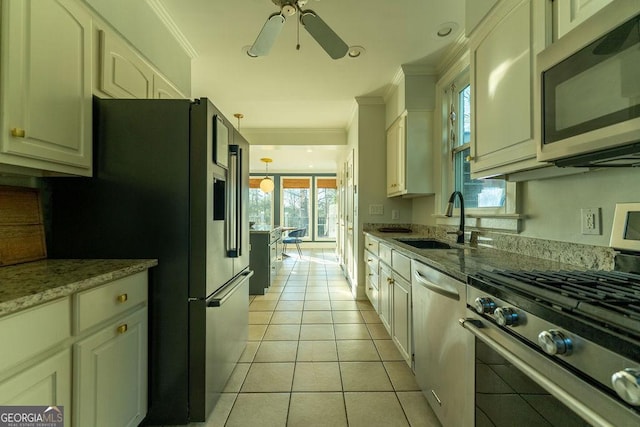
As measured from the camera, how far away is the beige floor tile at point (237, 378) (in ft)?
6.05

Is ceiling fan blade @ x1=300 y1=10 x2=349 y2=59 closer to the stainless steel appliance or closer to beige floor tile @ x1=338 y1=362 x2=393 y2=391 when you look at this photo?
the stainless steel appliance

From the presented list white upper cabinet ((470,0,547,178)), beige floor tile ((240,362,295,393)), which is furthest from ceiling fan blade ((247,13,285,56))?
beige floor tile ((240,362,295,393))

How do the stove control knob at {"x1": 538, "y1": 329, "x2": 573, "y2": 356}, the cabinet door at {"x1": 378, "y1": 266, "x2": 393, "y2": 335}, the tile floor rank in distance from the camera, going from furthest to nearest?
the cabinet door at {"x1": 378, "y1": 266, "x2": 393, "y2": 335}, the tile floor, the stove control knob at {"x1": 538, "y1": 329, "x2": 573, "y2": 356}

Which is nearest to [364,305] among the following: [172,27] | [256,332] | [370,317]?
[370,317]

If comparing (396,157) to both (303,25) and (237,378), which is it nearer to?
(303,25)

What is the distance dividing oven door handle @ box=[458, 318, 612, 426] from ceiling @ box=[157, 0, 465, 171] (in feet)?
7.48

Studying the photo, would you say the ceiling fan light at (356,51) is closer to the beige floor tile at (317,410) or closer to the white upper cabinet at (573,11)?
the white upper cabinet at (573,11)

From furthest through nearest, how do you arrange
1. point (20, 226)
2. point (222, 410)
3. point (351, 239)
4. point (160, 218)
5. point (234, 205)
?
point (351, 239) < point (234, 205) < point (222, 410) < point (160, 218) < point (20, 226)

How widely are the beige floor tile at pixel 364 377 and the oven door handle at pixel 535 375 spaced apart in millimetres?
1051

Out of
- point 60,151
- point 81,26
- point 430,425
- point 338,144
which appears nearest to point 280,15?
point 81,26

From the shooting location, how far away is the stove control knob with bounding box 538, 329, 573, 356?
682 mm

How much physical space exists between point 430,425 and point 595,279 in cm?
116

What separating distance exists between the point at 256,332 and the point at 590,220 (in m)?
2.63

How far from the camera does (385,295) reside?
8.24 ft
